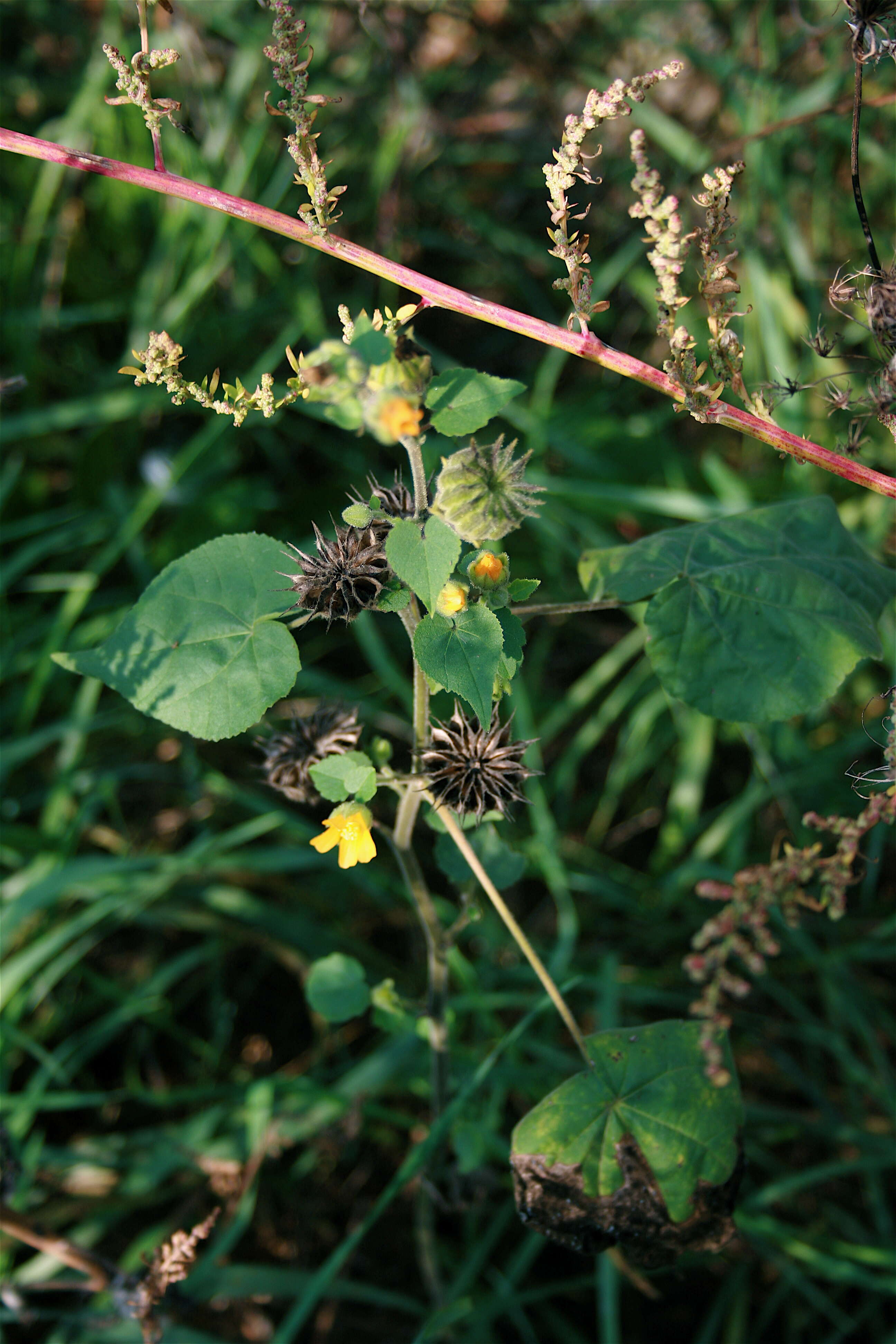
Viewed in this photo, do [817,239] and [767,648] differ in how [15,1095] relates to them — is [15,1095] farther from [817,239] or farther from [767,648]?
[817,239]

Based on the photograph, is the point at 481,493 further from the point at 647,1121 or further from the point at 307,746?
the point at 647,1121

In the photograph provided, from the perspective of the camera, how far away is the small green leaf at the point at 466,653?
112 cm

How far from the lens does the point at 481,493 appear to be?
3.76ft

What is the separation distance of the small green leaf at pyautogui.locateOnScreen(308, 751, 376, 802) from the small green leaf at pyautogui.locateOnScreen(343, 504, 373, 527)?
322 millimetres

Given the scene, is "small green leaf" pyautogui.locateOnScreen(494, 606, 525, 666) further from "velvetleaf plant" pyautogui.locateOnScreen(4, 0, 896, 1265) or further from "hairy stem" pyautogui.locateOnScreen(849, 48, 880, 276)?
"hairy stem" pyautogui.locateOnScreen(849, 48, 880, 276)

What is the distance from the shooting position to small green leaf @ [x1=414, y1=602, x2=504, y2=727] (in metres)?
1.12

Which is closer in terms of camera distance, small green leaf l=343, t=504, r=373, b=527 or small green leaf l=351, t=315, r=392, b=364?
small green leaf l=351, t=315, r=392, b=364

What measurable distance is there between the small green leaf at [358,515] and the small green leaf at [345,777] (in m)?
0.32

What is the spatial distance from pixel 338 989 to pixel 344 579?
86 cm

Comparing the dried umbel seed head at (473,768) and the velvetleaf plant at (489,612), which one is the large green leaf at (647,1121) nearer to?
the velvetleaf plant at (489,612)

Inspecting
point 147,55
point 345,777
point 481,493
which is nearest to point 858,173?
point 481,493

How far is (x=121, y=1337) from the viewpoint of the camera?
6.39 feet

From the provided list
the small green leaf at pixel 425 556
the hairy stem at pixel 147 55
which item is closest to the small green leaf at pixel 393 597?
the small green leaf at pixel 425 556

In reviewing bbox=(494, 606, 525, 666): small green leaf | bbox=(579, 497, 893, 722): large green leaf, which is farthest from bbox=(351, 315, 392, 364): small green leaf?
bbox=(579, 497, 893, 722): large green leaf
